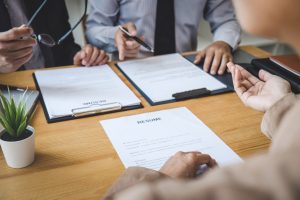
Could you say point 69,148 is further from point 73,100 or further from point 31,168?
point 73,100

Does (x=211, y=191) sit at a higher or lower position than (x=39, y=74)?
higher

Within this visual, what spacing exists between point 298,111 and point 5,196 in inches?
20.1

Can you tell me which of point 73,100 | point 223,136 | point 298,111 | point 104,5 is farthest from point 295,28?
point 104,5

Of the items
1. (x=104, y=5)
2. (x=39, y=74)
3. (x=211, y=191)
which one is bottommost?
(x=39, y=74)

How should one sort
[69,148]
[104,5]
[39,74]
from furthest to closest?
[104,5] < [39,74] < [69,148]

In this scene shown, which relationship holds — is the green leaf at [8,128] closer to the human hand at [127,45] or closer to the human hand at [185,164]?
the human hand at [185,164]

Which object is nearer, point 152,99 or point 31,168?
point 31,168

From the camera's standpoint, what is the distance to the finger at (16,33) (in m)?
0.96

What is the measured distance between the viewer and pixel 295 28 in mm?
352

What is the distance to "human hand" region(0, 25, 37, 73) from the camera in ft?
3.18

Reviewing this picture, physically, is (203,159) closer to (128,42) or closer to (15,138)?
(15,138)

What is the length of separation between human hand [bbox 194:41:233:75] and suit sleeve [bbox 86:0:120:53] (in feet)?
1.36

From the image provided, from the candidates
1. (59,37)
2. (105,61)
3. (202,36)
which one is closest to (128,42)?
(105,61)

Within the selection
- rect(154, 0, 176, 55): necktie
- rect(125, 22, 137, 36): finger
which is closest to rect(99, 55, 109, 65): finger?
rect(125, 22, 137, 36): finger
